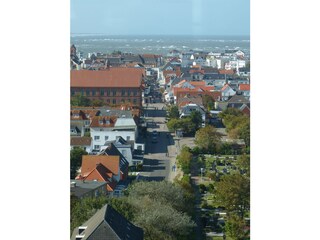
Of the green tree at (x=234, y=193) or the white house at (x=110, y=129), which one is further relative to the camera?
the white house at (x=110, y=129)

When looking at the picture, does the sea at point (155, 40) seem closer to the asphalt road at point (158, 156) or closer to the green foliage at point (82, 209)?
the green foliage at point (82, 209)

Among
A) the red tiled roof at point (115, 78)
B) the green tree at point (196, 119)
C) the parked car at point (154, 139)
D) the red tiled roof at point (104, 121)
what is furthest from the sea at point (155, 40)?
the red tiled roof at point (115, 78)

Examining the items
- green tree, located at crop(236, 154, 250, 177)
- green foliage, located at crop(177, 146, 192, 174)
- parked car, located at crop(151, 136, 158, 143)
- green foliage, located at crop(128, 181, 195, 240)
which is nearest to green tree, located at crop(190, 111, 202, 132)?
parked car, located at crop(151, 136, 158, 143)

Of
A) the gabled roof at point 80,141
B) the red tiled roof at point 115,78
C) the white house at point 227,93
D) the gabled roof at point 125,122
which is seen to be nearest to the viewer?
the gabled roof at point 80,141

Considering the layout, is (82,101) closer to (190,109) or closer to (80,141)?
(190,109)
